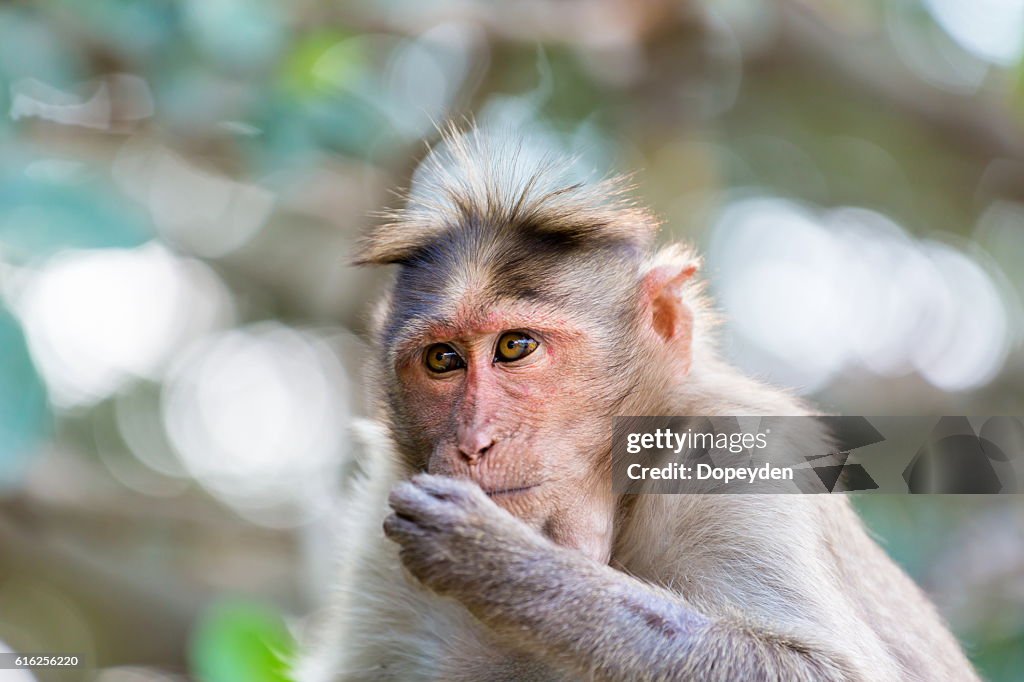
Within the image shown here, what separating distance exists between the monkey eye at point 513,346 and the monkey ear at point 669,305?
2.01ft

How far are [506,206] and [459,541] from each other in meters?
1.53

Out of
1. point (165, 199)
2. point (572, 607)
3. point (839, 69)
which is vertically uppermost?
point (839, 69)

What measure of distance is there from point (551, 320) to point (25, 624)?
593 cm

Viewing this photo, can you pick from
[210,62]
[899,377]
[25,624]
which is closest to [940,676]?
[899,377]

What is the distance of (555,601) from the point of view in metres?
3.05

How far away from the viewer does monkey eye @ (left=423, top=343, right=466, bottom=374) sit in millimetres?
3773

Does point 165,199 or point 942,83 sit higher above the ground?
point 942,83

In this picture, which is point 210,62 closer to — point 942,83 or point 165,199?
point 165,199

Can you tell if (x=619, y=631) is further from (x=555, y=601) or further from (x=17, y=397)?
(x=17, y=397)

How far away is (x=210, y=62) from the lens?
20.5ft

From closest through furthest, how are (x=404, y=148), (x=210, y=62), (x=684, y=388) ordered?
(x=684, y=388) → (x=210, y=62) → (x=404, y=148)

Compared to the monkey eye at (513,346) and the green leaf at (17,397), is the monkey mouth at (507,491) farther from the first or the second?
the green leaf at (17,397)

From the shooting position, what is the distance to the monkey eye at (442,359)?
3.77m

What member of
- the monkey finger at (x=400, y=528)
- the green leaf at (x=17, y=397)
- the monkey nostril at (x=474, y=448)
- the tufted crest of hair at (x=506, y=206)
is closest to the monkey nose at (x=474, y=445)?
the monkey nostril at (x=474, y=448)
